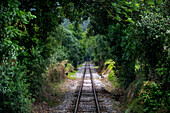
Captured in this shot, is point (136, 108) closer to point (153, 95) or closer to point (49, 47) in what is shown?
point (153, 95)

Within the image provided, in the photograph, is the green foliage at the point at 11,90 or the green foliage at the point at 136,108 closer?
the green foliage at the point at 11,90

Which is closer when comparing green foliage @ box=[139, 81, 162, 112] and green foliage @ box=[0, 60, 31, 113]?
green foliage @ box=[0, 60, 31, 113]

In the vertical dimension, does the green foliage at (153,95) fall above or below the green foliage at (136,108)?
above

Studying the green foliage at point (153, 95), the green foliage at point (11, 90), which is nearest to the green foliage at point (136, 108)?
the green foliage at point (153, 95)

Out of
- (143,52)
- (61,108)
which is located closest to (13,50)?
(61,108)

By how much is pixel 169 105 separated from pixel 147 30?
313cm

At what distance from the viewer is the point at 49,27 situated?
9.27 meters

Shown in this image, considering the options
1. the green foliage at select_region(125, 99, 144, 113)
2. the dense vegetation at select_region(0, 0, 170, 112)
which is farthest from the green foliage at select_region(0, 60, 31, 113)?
the green foliage at select_region(125, 99, 144, 113)

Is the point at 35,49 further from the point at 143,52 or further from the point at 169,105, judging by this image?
the point at 169,105

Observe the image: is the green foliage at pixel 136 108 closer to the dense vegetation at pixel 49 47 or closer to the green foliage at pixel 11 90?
the dense vegetation at pixel 49 47

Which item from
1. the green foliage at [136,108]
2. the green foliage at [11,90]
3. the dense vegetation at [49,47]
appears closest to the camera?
the green foliage at [11,90]

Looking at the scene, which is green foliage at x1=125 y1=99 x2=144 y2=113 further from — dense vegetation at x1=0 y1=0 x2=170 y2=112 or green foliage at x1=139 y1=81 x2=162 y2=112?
green foliage at x1=139 y1=81 x2=162 y2=112

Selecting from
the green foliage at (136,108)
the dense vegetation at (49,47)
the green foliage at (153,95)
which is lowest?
the green foliage at (136,108)

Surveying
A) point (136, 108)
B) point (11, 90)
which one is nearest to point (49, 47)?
point (11, 90)
